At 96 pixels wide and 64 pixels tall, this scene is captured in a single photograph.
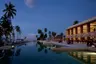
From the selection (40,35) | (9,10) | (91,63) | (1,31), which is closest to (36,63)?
(91,63)

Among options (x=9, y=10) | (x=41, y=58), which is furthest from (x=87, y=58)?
(x=9, y=10)

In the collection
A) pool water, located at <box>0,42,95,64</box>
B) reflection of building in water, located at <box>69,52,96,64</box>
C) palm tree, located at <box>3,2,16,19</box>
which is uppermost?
palm tree, located at <box>3,2,16,19</box>

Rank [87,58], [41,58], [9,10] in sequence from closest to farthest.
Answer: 1. [87,58]
2. [41,58]
3. [9,10]

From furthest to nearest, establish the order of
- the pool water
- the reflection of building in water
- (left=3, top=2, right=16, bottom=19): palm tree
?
(left=3, top=2, right=16, bottom=19): palm tree
the pool water
the reflection of building in water

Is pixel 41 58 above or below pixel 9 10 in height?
below

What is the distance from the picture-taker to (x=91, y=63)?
16969 mm

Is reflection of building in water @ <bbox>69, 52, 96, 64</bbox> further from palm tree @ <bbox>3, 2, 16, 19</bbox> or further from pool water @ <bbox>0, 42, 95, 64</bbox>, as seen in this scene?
palm tree @ <bbox>3, 2, 16, 19</bbox>

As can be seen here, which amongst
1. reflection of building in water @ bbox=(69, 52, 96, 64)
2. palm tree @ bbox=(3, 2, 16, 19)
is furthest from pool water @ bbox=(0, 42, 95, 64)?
palm tree @ bbox=(3, 2, 16, 19)

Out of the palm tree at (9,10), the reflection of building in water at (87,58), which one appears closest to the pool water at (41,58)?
the reflection of building in water at (87,58)

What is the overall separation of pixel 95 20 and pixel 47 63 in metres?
24.6

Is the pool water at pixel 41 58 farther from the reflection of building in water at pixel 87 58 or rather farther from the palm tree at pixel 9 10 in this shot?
the palm tree at pixel 9 10

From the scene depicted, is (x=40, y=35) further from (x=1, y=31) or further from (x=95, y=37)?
(x=95, y=37)

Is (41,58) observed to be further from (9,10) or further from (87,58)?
(9,10)

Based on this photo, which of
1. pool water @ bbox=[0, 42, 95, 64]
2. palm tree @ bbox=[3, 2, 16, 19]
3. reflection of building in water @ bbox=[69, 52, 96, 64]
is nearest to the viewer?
reflection of building in water @ bbox=[69, 52, 96, 64]
